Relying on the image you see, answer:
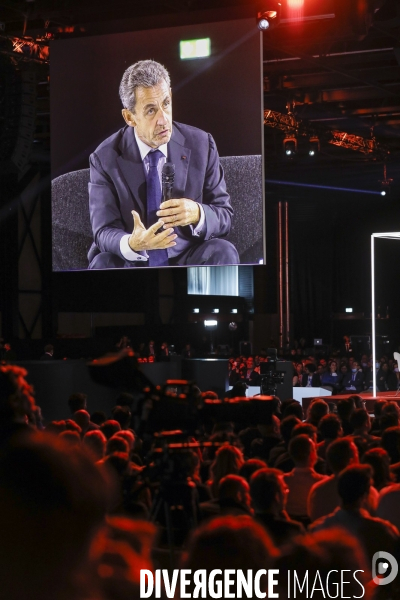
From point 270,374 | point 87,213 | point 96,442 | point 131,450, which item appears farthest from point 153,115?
point 96,442

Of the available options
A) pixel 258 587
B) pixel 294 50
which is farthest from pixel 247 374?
pixel 258 587

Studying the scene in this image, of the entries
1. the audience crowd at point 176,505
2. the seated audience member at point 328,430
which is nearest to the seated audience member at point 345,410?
the audience crowd at point 176,505

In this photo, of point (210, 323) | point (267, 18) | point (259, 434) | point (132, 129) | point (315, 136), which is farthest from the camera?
point (210, 323)

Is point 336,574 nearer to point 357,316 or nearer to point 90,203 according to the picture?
point 90,203

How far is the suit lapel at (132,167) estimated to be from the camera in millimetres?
7969

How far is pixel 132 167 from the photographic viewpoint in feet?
26.5

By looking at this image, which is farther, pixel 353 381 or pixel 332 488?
pixel 353 381

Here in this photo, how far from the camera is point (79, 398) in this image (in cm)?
698

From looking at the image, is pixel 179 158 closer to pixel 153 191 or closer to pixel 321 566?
pixel 153 191

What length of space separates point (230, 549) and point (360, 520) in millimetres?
1433

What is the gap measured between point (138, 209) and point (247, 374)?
7.48 meters

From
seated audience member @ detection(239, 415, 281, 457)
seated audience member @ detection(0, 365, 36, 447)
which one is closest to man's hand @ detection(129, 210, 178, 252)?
seated audience member @ detection(239, 415, 281, 457)

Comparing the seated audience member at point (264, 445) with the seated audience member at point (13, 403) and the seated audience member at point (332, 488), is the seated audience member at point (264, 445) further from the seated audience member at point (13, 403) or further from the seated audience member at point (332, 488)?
the seated audience member at point (13, 403)

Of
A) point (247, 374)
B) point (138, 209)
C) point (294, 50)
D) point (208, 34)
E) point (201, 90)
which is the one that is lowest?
point (247, 374)
